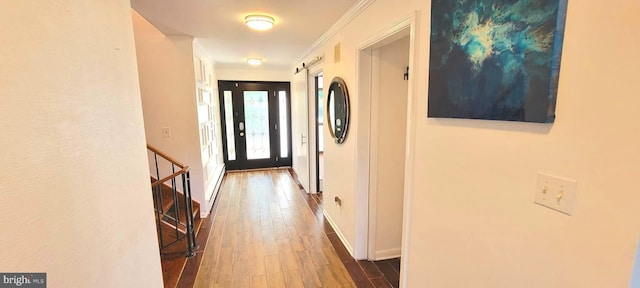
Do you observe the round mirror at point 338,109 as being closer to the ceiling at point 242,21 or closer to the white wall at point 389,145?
the white wall at point 389,145

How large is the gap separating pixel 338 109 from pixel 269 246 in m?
1.61

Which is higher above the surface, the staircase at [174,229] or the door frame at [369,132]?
the door frame at [369,132]

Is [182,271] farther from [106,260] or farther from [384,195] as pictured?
[384,195]

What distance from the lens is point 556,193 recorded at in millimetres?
871

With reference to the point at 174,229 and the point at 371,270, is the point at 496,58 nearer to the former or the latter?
the point at 371,270

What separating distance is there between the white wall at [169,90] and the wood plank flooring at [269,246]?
939mm

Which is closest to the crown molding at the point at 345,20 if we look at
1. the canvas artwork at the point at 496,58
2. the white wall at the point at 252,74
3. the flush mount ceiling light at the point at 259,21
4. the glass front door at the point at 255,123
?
the flush mount ceiling light at the point at 259,21

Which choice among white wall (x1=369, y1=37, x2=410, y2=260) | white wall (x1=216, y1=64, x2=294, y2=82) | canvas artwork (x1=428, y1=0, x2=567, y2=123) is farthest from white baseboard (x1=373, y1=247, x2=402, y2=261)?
white wall (x1=216, y1=64, x2=294, y2=82)

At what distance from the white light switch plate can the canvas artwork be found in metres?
0.20

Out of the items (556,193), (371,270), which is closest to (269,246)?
(371,270)

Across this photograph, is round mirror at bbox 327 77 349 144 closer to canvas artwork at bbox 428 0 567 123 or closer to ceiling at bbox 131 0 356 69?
ceiling at bbox 131 0 356 69

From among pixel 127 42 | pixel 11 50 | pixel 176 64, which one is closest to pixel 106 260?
pixel 11 50

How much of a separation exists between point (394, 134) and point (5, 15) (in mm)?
2235

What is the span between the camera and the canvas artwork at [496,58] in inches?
33.4
